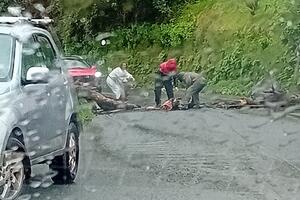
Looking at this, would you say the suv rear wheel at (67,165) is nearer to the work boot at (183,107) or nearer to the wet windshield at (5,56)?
the wet windshield at (5,56)

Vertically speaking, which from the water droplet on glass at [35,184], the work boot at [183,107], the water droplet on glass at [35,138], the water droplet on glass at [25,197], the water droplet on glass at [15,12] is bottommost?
the work boot at [183,107]

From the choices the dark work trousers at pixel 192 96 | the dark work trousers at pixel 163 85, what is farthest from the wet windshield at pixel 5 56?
the dark work trousers at pixel 163 85

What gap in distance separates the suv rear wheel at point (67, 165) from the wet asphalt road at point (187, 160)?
0.13 meters

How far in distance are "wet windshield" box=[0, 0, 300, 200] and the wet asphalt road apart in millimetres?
22

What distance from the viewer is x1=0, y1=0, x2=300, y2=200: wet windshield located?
29.8ft

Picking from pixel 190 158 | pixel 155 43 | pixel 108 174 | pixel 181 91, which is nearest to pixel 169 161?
pixel 190 158

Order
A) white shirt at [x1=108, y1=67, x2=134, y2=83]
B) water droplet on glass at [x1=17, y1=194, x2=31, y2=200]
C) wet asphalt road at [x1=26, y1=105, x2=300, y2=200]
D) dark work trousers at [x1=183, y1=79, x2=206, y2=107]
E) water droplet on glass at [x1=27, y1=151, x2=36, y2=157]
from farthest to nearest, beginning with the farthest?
white shirt at [x1=108, y1=67, x2=134, y2=83]
dark work trousers at [x1=183, y1=79, x2=206, y2=107]
wet asphalt road at [x1=26, y1=105, x2=300, y2=200]
water droplet on glass at [x1=17, y1=194, x2=31, y2=200]
water droplet on glass at [x1=27, y1=151, x2=36, y2=157]

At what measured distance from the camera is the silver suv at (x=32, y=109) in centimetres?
821

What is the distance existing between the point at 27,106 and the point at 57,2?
31521mm

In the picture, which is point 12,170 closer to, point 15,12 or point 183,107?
point 15,12

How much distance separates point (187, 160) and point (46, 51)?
298 cm

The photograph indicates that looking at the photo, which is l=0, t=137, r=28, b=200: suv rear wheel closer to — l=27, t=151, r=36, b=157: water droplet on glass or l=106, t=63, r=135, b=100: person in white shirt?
l=27, t=151, r=36, b=157: water droplet on glass

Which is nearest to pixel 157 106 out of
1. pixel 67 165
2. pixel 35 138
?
pixel 67 165

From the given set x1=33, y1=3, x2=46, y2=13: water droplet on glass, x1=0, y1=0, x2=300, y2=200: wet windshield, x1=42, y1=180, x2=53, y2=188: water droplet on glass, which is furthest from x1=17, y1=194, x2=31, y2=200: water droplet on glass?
x1=33, y1=3, x2=46, y2=13: water droplet on glass
